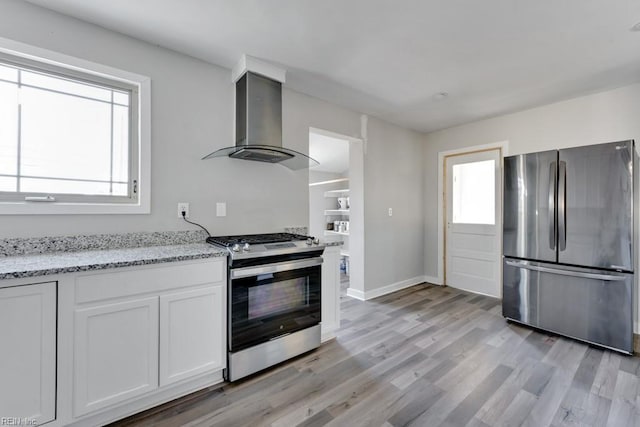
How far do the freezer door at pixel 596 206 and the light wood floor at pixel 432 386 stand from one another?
2.65 feet

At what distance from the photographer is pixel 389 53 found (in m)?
2.28

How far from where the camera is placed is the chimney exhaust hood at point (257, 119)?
2336 mm

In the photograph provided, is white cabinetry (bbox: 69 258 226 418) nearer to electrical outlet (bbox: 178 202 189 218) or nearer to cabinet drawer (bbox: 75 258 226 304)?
cabinet drawer (bbox: 75 258 226 304)

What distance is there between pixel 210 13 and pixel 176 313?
6.28 ft

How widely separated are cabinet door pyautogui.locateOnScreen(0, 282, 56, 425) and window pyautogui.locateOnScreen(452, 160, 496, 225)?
4389mm

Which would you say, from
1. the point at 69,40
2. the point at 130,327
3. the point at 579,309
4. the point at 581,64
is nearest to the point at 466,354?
the point at 579,309

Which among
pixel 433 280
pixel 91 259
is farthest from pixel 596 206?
pixel 91 259

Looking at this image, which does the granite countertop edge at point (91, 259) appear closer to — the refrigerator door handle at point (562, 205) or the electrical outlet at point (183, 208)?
the electrical outlet at point (183, 208)

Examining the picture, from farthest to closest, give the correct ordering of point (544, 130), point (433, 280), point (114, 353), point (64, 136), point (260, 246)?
1. point (433, 280)
2. point (544, 130)
3. point (260, 246)
4. point (64, 136)
5. point (114, 353)

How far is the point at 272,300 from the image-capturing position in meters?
2.13

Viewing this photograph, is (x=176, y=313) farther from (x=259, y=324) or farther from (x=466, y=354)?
(x=466, y=354)

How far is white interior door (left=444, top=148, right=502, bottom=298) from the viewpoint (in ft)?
12.4

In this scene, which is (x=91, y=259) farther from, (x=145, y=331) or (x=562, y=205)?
(x=562, y=205)

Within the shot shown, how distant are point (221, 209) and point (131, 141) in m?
0.82
